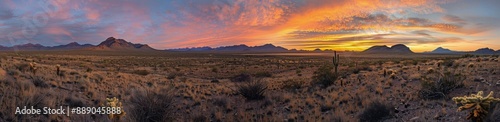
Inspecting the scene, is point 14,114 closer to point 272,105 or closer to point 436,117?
point 272,105

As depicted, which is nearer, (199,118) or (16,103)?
(16,103)

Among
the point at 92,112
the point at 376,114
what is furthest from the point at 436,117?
the point at 92,112

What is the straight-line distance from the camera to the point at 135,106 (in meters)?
7.52

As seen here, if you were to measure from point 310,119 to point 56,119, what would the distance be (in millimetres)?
6817

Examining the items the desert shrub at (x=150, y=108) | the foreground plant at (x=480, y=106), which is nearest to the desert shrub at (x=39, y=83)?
the desert shrub at (x=150, y=108)

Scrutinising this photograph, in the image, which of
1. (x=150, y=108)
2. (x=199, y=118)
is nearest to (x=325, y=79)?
(x=199, y=118)

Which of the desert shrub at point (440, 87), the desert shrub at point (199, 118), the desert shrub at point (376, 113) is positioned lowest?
the desert shrub at point (199, 118)

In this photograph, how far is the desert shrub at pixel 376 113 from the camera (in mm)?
8172

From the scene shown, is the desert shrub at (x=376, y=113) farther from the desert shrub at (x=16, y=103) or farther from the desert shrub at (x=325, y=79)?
the desert shrub at (x=16, y=103)

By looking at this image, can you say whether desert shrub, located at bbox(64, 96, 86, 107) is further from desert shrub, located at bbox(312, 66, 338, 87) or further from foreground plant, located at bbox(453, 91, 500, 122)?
desert shrub, located at bbox(312, 66, 338, 87)

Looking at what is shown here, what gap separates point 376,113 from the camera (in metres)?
8.24

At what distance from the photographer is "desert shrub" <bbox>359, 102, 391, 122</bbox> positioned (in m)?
8.17

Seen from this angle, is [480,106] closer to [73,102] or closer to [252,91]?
[252,91]

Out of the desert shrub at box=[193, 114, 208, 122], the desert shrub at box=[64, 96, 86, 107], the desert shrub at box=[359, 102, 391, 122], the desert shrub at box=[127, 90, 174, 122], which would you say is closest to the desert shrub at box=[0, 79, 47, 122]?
the desert shrub at box=[64, 96, 86, 107]
